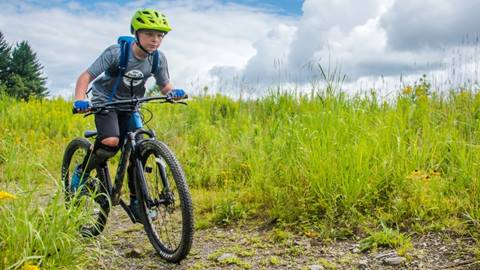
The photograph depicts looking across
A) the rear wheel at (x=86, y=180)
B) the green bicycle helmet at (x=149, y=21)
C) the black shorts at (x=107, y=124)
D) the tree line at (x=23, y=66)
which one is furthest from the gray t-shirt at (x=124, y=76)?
the tree line at (x=23, y=66)

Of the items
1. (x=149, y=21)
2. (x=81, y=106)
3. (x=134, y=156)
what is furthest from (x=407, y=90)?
(x=81, y=106)

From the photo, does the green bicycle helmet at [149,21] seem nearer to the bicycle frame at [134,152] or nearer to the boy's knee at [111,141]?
the bicycle frame at [134,152]

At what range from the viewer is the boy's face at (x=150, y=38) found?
15.4 feet

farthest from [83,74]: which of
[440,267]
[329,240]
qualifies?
[440,267]

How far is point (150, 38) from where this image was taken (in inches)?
185

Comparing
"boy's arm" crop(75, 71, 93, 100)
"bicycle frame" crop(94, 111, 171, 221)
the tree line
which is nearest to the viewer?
"bicycle frame" crop(94, 111, 171, 221)

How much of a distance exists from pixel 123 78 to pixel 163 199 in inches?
47.2

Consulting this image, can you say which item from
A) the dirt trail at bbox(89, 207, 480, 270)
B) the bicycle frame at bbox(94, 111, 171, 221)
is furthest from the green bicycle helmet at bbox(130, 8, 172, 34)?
the dirt trail at bbox(89, 207, 480, 270)

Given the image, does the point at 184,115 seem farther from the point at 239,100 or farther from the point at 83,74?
the point at 83,74

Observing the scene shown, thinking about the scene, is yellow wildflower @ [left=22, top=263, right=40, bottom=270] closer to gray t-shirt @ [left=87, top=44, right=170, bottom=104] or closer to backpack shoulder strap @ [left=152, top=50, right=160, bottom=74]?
gray t-shirt @ [left=87, top=44, right=170, bottom=104]

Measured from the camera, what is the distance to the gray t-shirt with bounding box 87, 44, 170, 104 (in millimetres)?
4762

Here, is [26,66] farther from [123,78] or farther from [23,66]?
[123,78]

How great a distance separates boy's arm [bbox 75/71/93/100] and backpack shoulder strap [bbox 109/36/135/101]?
24 centimetres

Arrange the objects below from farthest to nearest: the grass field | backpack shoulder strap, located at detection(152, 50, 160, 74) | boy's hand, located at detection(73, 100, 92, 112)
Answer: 1. backpack shoulder strap, located at detection(152, 50, 160, 74)
2. boy's hand, located at detection(73, 100, 92, 112)
3. the grass field
